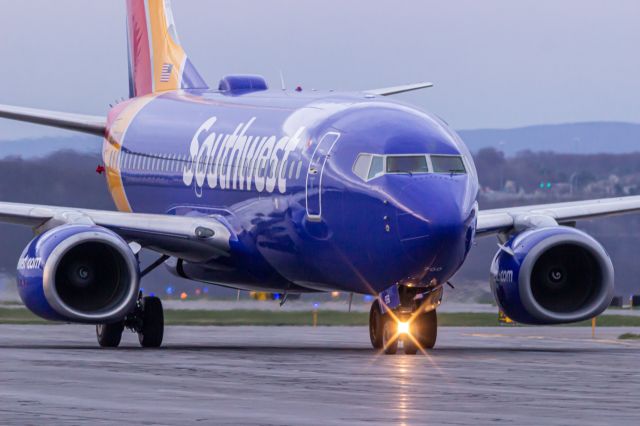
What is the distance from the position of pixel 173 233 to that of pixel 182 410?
12673 mm

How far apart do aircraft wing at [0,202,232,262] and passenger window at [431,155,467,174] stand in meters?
4.98

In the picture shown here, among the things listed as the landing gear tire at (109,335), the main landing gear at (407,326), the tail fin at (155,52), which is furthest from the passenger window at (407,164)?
the tail fin at (155,52)

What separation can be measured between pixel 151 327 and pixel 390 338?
493 cm

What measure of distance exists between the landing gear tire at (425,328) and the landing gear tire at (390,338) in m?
0.83

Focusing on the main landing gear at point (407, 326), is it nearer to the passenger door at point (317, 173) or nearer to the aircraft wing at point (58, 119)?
the passenger door at point (317, 173)

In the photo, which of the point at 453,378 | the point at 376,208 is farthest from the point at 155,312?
the point at 453,378

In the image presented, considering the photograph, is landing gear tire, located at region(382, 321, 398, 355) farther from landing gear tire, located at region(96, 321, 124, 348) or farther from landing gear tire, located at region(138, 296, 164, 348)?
landing gear tire, located at region(96, 321, 124, 348)

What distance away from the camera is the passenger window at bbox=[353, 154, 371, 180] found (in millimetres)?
24750

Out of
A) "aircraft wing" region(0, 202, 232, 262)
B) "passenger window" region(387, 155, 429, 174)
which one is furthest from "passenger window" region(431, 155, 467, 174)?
"aircraft wing" region(0, 202, 232, 262)

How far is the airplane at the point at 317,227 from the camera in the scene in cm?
2436

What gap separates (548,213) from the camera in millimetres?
29875

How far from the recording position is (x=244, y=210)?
28281mm

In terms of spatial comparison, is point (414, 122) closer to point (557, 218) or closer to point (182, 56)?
point (557, 218)

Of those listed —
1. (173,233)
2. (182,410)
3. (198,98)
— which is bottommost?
(182,410)
